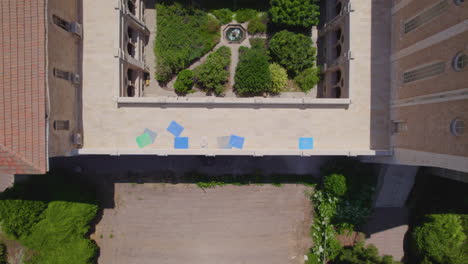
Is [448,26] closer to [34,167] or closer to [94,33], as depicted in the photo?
[94,33]

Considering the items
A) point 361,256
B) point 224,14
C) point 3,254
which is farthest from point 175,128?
point 3,254

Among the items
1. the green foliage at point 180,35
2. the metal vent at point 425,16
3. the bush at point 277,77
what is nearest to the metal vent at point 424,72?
the metal vent at point 425,16

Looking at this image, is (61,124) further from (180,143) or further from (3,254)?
(3,254)

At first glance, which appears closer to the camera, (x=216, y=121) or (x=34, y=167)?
(x=34, y=167)

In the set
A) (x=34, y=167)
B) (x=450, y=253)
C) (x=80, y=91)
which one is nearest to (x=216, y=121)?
(x=80, y=91)

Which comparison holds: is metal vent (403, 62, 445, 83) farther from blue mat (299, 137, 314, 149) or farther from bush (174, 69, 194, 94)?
bush (174, 69, 194, 94)

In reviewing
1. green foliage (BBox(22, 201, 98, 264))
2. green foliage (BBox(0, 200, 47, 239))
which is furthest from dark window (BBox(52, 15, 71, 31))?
green foliage (BBox(0, 200, 47, 239))
